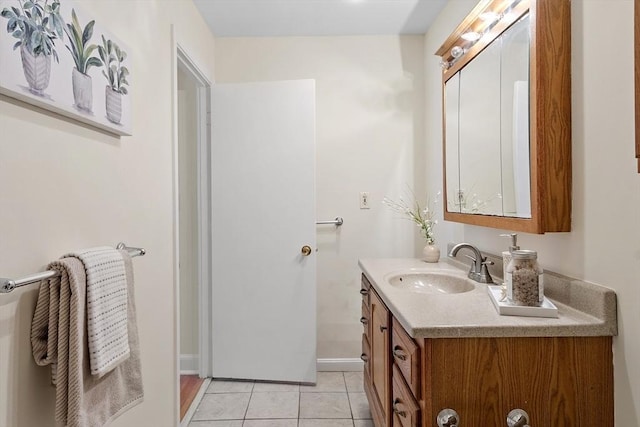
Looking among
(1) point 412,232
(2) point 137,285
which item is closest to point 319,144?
(1) point 412,232

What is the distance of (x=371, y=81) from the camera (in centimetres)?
247

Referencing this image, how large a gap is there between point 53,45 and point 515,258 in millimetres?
1407

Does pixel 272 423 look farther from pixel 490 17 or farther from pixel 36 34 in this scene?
pixel 490 17

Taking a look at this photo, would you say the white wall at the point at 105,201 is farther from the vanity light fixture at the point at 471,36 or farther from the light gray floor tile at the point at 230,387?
the vanity light fixture at the point at 471,36

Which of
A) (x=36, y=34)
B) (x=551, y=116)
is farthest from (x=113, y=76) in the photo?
(x=551, y=116)

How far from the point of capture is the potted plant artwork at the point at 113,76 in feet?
3.59

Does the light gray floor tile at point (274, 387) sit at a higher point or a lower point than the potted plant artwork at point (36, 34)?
lower

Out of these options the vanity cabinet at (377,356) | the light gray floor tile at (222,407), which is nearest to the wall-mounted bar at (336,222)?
the vanity cabinet at (377,356)

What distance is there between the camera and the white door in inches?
89.0

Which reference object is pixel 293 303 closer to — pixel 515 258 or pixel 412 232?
pixel 412 232

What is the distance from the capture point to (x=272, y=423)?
1.89 m

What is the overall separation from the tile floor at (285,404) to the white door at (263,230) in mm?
87

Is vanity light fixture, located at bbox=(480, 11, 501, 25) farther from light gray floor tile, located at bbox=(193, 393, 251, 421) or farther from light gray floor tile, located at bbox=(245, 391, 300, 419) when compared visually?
light gray floor tile, located at bbox=(193, 393, 251, 421)

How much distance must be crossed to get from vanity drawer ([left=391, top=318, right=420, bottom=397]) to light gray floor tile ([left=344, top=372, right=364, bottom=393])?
1.12 m
